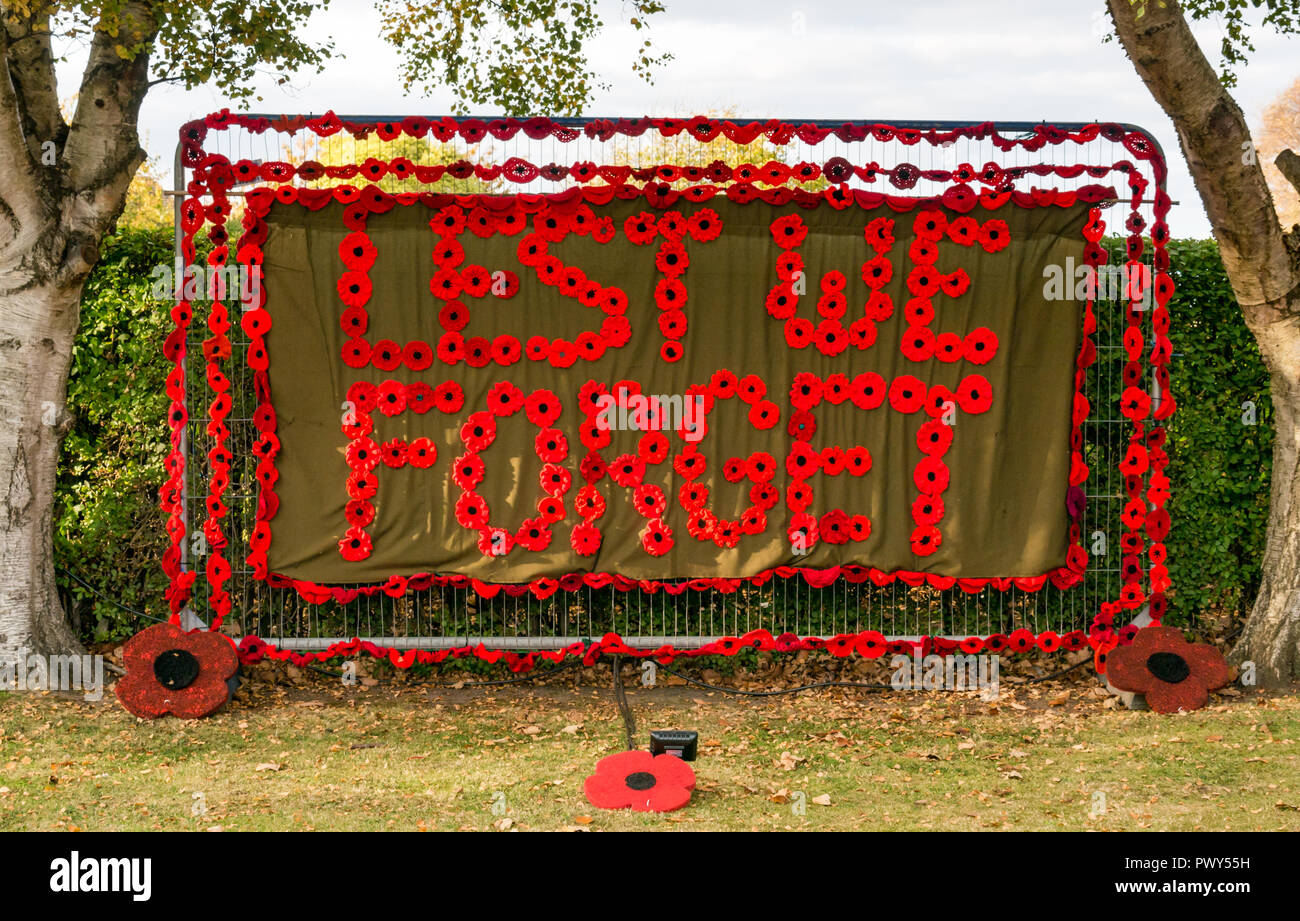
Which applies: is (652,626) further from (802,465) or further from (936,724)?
(936,724)

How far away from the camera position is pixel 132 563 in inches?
257

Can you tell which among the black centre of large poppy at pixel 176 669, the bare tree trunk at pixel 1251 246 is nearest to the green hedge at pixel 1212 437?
the bare tree trunk at pixel 1251 246

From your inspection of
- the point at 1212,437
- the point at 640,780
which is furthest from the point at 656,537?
the point at 1212,437

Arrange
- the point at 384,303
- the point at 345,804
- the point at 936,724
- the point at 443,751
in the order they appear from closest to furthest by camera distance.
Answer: the point at 345,804
the point at 443,751
the point at 936,724
the point at 384,303

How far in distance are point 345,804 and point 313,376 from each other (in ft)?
7.98

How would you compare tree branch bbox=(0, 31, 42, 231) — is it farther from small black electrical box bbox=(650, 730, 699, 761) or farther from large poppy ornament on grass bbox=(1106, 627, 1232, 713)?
large poppy ornament on grass bbox=(1106, 627, 1232, 713)

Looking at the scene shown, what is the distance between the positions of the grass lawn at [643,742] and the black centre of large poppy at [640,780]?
6.5 inches

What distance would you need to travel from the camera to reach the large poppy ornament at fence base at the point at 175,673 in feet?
18.1

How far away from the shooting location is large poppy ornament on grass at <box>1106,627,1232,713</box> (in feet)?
18.4

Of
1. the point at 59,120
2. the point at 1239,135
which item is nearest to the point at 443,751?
the point at 59,120

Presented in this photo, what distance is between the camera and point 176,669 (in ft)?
18.4

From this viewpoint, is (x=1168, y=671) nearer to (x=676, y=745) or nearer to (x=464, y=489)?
(x=676, y=745)

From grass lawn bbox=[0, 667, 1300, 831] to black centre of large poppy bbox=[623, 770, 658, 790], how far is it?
17 cm

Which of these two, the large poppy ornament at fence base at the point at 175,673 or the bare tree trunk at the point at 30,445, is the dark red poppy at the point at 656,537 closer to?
the large poppy ornament at fence base at the point at 175,673
